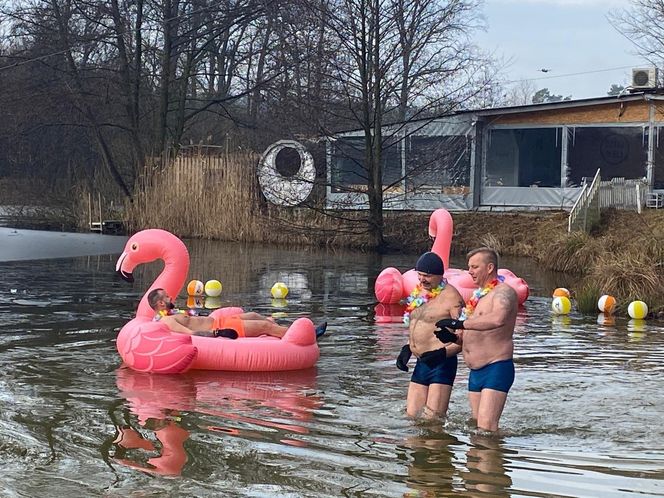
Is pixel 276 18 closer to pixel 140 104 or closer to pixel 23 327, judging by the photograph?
pixel 140 104

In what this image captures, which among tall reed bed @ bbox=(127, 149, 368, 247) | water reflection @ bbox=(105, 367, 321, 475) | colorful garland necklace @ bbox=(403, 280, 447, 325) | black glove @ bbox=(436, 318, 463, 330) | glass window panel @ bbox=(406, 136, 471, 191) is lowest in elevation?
water reflection @ bbox=(105, 367, 321, 475)

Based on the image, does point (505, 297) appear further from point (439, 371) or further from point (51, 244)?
point (51, 244)

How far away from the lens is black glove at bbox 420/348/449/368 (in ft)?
26.3

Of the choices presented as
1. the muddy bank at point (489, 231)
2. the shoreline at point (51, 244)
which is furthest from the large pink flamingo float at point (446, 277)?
the shoreline at point (51, 244)

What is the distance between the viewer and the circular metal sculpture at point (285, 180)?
29.9 m

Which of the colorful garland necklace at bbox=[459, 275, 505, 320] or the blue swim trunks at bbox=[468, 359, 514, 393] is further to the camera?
the colorful garland necklace at bbox=[459, 275, 505, 320]

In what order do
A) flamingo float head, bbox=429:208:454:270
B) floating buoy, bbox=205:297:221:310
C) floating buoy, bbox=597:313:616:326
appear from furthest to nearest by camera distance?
flamingo float head, bbox=429:208:454:270
floating buoy, bbox=205:297:221:310
floating buoy, bbox=597:313:616:326

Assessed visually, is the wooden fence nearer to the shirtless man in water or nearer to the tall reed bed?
the tall reed bed

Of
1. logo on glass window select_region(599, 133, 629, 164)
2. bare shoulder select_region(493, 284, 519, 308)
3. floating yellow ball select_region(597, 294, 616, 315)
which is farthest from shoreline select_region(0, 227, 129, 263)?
bare shoulder select_region(493, 284, 519, 308)

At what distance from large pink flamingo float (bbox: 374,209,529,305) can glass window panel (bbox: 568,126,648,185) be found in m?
14.9

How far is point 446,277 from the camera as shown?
16.5m

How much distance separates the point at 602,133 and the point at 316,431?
24.3 metres

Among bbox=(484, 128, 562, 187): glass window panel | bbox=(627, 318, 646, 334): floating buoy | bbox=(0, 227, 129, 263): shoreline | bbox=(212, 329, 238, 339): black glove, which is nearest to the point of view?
bbox=(212, 329, 238, 339): black glove

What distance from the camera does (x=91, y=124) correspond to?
3575cm
